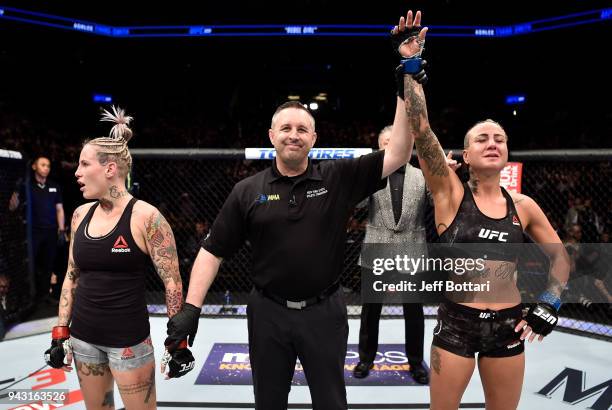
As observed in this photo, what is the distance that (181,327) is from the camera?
1.67 m

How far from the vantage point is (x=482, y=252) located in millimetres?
1823

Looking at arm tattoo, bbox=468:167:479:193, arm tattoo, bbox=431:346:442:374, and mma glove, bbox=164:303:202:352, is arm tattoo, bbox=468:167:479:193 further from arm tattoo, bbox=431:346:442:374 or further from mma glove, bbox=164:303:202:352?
mma glove, bbox=164:303:202:352

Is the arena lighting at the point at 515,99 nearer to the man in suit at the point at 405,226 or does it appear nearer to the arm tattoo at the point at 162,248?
the man in suit at the point at 405,226

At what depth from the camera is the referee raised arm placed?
165 cm

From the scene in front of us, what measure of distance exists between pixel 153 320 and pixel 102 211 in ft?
8.80

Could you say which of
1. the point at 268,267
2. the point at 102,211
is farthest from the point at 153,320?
the point at 268,267

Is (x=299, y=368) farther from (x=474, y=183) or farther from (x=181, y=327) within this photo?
(x=474, y=183)

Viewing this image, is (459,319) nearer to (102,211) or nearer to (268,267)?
(268,267)

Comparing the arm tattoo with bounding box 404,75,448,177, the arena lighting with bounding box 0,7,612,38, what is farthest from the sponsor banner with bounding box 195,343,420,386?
the arena lighting with bounding box 0,7,612,38

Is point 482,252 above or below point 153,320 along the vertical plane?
above

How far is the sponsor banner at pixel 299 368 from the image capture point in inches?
115

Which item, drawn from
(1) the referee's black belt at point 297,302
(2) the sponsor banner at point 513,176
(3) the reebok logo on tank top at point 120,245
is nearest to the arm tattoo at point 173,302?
(3) the reebok logo on tank top at point 120,245

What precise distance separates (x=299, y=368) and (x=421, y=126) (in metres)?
2.21

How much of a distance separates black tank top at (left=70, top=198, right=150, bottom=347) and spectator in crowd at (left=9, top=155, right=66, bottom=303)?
338cm
